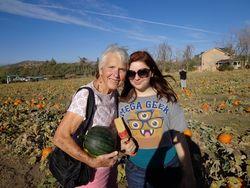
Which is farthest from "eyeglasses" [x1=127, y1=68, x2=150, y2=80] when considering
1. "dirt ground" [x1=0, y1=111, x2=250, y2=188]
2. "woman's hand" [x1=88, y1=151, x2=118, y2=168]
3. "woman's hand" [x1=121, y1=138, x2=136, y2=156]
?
"dirt ground" [x1=0, y1=111, x2=250, y2=188]

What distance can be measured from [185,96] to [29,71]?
203 ft

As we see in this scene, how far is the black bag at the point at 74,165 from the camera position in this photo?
271 centimetres

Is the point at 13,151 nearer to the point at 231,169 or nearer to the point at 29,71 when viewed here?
the point at 231,169

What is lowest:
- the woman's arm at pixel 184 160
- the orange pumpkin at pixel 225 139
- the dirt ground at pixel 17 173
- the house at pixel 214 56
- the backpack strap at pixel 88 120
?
the dirt ground at pixel 17 173

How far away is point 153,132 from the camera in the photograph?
3.00 metres

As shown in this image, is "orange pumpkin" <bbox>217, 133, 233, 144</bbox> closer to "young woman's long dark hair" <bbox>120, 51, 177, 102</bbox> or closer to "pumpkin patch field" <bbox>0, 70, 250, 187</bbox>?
"pumpkin patch field" <bbox>0, 70, 250, 187</bbox>

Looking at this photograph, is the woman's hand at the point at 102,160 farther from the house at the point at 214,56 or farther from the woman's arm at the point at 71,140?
the house at the point at 214,56

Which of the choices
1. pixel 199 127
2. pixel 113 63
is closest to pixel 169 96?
pixel 113 63

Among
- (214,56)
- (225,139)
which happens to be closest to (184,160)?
(225,139)

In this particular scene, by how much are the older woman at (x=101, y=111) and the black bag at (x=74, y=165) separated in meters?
0.06

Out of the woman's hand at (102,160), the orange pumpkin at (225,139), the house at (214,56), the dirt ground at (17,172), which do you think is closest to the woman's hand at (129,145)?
the woman's hand at (102,160)

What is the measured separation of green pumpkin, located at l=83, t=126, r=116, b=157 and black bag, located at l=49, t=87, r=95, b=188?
0.25ft

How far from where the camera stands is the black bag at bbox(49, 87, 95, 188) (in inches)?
107

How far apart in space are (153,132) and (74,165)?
0.83 meters
